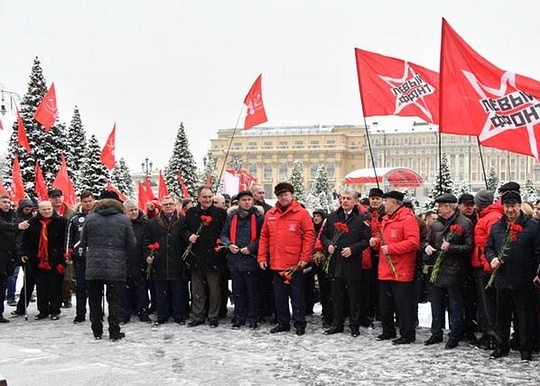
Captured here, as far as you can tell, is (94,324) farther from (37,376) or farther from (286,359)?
(286,359)

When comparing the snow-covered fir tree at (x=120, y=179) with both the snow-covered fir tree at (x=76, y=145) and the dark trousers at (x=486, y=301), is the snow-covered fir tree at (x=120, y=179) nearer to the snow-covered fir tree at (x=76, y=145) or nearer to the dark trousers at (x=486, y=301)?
the snow-covered fir tree at (x=76, y=145)

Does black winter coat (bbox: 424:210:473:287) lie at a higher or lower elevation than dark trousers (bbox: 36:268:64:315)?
higher

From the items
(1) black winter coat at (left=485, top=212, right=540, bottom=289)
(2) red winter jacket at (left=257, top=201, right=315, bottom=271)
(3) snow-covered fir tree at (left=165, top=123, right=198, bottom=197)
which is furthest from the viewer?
(3) snow-covered fir tree at (left=165, top=123, right=198, bottom=197)

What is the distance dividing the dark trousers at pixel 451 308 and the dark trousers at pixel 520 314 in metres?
0.54

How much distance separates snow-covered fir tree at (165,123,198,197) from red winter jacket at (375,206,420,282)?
41.8m

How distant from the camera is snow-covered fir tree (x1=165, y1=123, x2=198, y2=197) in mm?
49344

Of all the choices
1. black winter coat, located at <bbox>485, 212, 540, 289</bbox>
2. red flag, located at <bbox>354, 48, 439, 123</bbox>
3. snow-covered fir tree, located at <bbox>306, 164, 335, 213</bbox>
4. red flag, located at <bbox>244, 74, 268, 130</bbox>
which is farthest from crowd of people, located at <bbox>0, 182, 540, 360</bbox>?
snow-covered fir tree, located at <bbox>306, 164, 335, 213</bbox>

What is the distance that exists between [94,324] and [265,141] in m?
117

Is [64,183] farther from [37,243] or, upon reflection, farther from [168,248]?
[168,248]

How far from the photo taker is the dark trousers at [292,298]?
831 centimetres

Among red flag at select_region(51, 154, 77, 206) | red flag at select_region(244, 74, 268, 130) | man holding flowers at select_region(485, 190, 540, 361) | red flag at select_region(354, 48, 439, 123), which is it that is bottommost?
man holding flowers at select_region(485, 190, 540, 361)

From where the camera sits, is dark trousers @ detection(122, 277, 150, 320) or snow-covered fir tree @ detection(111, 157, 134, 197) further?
snow-covered fir tree @ detection(111, 157, 134, 197)

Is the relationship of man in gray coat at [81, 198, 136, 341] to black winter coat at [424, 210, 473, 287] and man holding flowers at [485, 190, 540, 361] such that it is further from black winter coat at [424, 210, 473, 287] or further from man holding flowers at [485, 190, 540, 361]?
man holding flowers at [485, 190, 540, 361]

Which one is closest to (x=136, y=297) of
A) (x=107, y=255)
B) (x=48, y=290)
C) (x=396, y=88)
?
(x=48, y=290)
